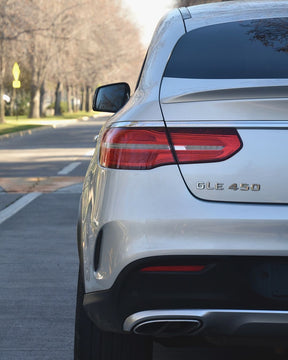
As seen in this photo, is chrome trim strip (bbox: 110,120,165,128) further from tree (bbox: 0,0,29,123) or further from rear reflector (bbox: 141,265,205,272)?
tree (bbox: 0,0,29,123)

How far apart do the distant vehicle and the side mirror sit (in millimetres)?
1636

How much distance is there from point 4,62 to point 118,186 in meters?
43.9

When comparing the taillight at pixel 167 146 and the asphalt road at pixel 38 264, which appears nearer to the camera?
the taillight at pixel 167 146

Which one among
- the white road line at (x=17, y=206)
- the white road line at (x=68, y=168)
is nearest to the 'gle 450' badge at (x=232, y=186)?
the white road line at (x=17, y=206)

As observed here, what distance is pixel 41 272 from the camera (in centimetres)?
708

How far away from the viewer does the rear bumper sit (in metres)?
3.37

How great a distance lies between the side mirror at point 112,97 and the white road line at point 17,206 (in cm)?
493

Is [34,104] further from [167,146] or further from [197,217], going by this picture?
[197,217]

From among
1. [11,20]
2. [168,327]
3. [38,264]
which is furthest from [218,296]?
[11,20]

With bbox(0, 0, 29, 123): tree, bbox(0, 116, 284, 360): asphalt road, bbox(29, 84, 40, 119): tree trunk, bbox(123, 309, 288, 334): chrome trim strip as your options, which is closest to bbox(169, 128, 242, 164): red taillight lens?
bbox(123, 309, 288, 334): chrome trim strip

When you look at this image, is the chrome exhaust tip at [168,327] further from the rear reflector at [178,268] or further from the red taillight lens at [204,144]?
the red taillight lens at [204,144]

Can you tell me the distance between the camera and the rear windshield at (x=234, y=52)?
378 centimetres

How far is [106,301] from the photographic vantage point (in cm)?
351

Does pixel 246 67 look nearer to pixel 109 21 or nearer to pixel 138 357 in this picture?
pixel 138 357
